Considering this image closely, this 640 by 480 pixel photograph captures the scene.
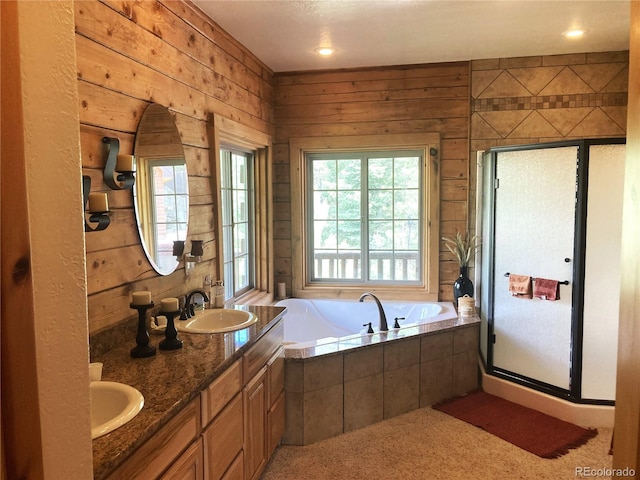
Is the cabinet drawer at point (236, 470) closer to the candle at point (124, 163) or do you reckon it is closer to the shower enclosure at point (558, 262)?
the candle at point (124, 163)

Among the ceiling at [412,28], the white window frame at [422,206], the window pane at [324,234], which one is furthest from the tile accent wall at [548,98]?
the window pane at [324,234]

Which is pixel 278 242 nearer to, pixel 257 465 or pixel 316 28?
pixel 316 28

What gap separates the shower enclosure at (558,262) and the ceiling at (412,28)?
0.81 meters

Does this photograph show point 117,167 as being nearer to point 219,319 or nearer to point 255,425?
point 219,319

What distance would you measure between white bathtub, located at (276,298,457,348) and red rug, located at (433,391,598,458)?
2.67 feet

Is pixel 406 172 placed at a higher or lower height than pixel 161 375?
higher

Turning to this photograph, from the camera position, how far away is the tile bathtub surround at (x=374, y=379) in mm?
2801

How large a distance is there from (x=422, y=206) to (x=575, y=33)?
171 centimetres

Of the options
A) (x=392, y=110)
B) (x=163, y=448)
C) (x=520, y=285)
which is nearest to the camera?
(x=163, y=448)

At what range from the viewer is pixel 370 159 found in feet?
14.2

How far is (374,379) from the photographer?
306 centimetres

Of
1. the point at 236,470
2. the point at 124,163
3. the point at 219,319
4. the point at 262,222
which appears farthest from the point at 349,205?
the point at 236,470

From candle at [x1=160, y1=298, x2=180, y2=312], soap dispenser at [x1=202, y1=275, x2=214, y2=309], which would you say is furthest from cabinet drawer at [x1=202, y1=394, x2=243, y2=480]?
soap dispenser at [x1=202, y1=275, x2=214, y2=309]

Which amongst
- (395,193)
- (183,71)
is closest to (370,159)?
(395,193)
